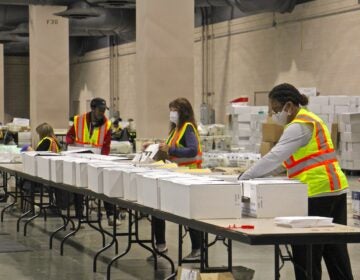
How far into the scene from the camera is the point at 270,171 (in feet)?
20.5

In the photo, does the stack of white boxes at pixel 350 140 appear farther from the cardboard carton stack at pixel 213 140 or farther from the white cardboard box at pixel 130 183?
the white cardboard box at pixel 130 183

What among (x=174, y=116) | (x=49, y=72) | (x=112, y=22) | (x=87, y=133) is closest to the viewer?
(x=174, y=116)

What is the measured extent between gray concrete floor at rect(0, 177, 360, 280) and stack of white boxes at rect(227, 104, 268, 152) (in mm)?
11076

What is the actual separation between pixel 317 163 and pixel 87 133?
5816mm

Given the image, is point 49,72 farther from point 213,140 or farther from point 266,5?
point 266,5

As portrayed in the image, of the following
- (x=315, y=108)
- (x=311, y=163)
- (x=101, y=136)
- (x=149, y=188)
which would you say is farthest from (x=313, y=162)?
(x=315, y=108)

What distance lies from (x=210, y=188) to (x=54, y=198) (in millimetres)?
7361

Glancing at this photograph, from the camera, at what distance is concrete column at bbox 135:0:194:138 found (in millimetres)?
13461

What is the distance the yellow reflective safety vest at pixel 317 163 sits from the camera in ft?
20.5

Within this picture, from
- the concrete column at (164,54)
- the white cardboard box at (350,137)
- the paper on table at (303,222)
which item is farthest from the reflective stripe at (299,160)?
the white cardboard box at (350,137)

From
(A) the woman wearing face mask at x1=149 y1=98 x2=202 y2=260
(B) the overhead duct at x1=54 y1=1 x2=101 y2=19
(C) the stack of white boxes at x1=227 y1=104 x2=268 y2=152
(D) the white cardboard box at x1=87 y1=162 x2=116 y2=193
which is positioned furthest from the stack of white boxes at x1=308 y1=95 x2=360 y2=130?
(D) the white cardboard box at x1=87 y1=162 x2=116 y2=193

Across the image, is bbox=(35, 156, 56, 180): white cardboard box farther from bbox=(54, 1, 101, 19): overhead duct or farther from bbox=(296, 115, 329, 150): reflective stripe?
bbox=(54, 1, 101, 19): overhead duct

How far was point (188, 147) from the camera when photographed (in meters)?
9.02

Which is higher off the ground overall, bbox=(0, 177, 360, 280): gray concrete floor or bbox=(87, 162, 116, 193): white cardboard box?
bbox=(87, 162, 116, 193): white cardboard box
